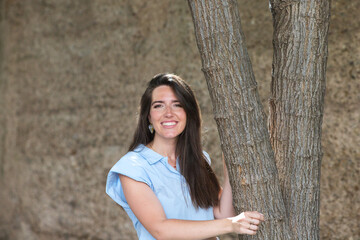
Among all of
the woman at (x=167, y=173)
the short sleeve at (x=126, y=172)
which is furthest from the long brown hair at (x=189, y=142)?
the short sleeve at (x=126, y=172)

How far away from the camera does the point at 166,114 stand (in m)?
2.25

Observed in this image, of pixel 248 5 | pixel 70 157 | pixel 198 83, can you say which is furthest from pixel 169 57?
pixel 70 157

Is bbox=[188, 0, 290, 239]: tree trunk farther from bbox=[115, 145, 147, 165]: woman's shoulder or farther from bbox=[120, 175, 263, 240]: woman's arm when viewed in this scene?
bbox=[115, 145, 147, 165]: woman's shoulder

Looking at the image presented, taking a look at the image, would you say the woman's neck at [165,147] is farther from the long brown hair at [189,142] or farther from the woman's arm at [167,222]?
the woman's arm at [167,222]

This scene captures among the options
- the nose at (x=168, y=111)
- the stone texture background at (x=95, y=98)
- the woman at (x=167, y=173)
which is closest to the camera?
the woman at (x=167, y=173)

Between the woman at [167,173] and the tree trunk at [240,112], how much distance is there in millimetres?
342

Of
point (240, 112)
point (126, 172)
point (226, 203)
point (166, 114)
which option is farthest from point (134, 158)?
point (240, 112)

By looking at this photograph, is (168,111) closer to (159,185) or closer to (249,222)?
(159,185)

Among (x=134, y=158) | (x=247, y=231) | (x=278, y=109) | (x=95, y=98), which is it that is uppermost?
(x=95, y=98)

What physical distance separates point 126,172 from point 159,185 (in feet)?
0.61

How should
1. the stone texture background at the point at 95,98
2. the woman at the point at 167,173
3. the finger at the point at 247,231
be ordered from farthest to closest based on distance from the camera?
the stone texture background at the point at 95,98, the woman at the point at 167,173, the finger at the point at 247,231

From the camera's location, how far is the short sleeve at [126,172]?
208cm

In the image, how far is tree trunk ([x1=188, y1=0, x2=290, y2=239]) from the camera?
1.82 metres

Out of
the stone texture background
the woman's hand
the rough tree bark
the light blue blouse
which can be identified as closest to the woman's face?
the light blue blouse
